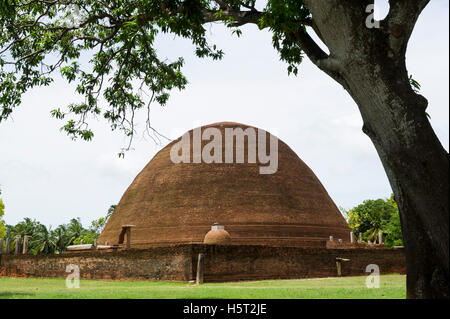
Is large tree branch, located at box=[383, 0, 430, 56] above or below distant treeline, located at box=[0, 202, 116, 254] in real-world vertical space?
above

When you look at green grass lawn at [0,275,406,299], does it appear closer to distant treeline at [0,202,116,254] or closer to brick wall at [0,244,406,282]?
brick wall at [0,244,406,282]

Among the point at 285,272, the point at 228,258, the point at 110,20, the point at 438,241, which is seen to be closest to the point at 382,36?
the point at 438,241

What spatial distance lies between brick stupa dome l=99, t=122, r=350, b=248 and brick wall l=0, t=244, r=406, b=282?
5.64 m

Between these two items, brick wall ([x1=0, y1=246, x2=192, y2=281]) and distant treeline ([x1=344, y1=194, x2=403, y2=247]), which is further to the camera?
distant treeline ([x1=344, y1=194, x2=403, y2=247])

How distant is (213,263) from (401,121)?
10757 mm

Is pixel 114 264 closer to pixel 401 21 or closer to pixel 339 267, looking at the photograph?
pixel 339 267

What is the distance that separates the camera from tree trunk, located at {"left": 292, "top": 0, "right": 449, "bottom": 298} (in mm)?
4832

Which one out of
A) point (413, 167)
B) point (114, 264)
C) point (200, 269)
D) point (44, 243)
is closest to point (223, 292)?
point (200, 269)

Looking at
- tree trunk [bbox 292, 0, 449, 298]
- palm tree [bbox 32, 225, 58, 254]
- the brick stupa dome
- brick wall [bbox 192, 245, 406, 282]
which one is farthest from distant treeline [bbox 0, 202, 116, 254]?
tree trunk [bbox 292, 0, 449, 298]

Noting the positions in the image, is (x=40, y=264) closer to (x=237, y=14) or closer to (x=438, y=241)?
(x=237, y=14)

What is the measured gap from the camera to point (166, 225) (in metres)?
25.8

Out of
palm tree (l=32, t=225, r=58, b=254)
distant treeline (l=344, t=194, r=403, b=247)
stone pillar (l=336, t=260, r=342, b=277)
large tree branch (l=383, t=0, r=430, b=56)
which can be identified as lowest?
palm tree (l=32, t=225, r=58, b=254)

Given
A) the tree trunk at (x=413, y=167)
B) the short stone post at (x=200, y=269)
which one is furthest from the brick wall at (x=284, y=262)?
the tree trunk at (x=413, y=167)

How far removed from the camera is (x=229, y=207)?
84.8 feet
